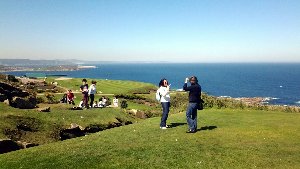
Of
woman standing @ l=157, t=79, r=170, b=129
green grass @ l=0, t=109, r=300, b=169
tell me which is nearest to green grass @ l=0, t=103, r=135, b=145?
green grass @ l=0, t=109, r=300, b=169

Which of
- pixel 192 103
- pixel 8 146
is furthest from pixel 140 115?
pixel 8 146

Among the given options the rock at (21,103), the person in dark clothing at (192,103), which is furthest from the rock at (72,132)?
the person in dark clothing at (192,103)

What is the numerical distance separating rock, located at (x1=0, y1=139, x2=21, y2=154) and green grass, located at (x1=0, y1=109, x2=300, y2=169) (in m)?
1.34

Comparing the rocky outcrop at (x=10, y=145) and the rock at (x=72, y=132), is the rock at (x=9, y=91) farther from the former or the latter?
the rocky outcrop at (x=10, y=145)

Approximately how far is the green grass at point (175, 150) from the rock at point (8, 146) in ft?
4.40

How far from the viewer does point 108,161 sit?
42.5 ft

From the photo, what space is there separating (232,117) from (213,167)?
43.5 feet

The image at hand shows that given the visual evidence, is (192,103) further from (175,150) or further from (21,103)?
(21,103)

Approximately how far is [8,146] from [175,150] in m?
8.36

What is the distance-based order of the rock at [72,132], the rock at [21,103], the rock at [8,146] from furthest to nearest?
the rock at [21,103]
the rock at [72,132]
the rock at [8,146]

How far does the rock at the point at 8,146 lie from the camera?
16125 millimetres

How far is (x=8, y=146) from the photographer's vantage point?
16438 mm

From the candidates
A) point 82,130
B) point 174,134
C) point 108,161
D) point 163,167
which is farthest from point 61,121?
point 163,167

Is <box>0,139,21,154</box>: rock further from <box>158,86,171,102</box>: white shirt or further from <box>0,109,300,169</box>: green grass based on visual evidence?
<box>158,86,171,102</box>: white shirt
